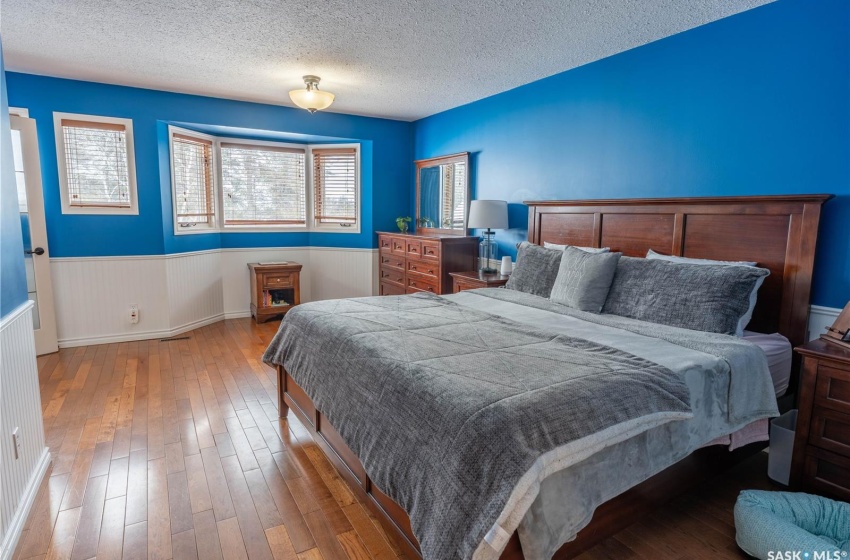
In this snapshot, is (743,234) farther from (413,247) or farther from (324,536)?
(413,247)

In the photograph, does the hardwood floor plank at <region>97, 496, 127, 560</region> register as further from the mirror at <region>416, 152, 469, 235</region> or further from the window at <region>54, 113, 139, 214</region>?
the mirror at <region>416, 152, 469, 235</region>

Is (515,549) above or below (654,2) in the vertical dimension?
below

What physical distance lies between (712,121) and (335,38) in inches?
97.2

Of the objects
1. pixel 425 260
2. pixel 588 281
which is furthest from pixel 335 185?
pixel 588 281

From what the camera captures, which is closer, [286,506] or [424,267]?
[286,506]

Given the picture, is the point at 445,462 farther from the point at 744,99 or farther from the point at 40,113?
the point at 40,113

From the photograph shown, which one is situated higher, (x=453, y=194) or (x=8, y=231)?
(x=453, y=194)

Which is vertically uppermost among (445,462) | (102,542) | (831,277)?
(831,277)

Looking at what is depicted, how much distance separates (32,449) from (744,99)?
419cm

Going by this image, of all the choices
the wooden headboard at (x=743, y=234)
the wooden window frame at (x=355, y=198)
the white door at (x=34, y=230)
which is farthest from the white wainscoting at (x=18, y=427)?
the wooden window frame at (x=355, y=198)

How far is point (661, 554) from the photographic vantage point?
6.00 feet

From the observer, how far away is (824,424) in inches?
78.3

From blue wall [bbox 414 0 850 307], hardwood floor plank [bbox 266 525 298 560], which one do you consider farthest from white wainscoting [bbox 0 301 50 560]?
blue wall [bbox 414 0 850 307]

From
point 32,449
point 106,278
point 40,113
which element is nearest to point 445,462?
point 32,449
